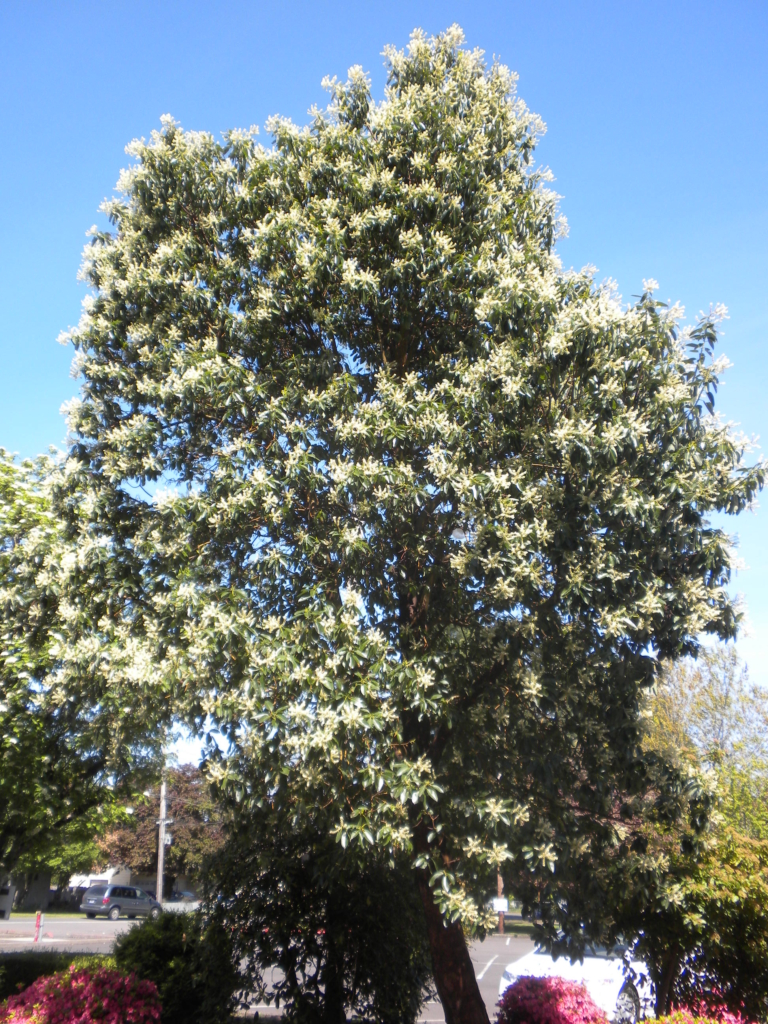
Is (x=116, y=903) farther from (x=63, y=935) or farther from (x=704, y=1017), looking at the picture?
(x=704, y=1017)

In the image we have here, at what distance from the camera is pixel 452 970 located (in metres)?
8.48

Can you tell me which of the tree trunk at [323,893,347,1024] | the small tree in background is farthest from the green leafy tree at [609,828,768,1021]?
the small tree in background

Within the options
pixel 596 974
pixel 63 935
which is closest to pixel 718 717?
pixel 596 974

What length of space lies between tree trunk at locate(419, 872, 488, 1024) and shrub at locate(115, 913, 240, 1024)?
2.80m

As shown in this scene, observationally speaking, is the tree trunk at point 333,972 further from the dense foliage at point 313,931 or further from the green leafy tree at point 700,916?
the green leafy tree at point 700,916

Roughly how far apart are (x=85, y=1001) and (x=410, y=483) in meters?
6.67

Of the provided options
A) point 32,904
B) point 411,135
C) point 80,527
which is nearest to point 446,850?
point 80,527

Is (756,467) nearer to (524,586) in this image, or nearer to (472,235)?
(524,586)

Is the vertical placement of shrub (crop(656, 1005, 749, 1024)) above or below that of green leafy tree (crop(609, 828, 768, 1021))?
below

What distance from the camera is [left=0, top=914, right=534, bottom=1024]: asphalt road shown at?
55.0 feet

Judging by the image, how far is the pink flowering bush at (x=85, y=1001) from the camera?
7.73 meters

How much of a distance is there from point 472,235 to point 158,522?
492 cm

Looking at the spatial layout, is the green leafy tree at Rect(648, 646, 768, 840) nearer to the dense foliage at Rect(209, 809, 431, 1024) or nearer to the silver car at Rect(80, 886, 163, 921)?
the dense foliage at Rect(209, 809, 431, 1024)

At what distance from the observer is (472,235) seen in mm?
8688
